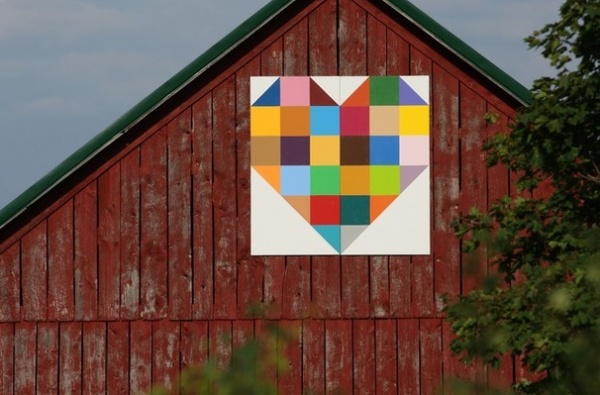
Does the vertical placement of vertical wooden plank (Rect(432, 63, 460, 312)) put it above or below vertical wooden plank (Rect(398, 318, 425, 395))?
above

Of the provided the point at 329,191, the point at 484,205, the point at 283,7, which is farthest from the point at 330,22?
the point at 484,205

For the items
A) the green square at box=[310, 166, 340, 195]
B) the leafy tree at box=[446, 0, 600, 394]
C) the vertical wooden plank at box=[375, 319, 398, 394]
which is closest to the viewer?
the leafy tree at box=[446, 0, 600, 394]

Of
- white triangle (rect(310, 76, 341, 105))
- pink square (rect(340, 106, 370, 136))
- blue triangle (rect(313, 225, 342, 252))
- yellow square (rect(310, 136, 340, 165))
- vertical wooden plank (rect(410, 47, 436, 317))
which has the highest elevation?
white triangle (rect(310, 76, 341, 105))

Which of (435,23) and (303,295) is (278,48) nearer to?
(435,23)

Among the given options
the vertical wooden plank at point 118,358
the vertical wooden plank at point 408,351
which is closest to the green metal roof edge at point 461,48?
the vertical wooden plank at point 408,351

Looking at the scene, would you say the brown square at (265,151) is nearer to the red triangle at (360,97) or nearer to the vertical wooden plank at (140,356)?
the red triangle at (360,97)

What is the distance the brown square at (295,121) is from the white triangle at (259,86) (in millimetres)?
334

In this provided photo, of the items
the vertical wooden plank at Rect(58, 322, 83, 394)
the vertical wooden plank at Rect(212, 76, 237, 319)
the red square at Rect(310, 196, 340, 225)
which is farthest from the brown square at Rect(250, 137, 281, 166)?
the vertical wooden plank at Rect(58, 322, 83, 394)

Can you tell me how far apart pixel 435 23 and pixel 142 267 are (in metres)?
4.69

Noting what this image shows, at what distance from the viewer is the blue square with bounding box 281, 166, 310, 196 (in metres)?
13.8

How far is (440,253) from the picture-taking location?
45.9 ft

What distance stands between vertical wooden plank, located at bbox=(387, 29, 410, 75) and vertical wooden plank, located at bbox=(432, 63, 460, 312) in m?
0.38

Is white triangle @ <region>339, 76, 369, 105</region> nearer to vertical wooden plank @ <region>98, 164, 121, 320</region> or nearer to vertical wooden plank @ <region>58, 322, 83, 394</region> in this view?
vertical wooden plank @ <region>98, 164, 121, 320</region>

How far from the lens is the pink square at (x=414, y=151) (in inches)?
548
